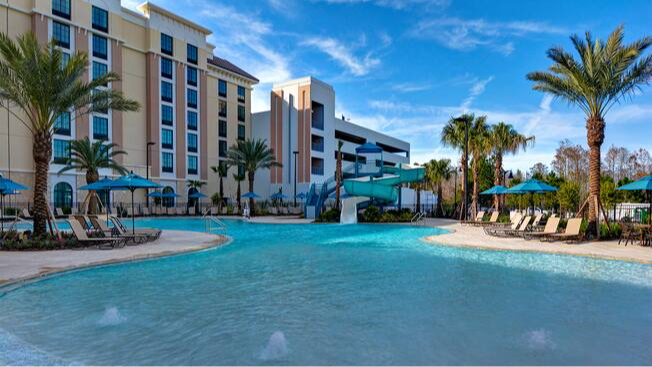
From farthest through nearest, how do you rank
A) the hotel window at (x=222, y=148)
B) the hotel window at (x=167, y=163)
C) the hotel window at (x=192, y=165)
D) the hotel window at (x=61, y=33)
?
the hotel window at (x=222, y=148) → the hotel window at (x=192, y=165) → the hotel window at (x=167, y=163) → the hotel window at (x=61, y=33)

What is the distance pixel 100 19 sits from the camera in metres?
35.2

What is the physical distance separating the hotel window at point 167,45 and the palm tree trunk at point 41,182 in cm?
3105

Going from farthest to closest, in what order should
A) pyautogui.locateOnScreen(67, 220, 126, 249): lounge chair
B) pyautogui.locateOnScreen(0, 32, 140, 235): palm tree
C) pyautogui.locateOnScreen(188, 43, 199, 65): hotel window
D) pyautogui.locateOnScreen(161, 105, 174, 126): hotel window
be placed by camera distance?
pyautogui.locateOnScreen(188, 43, 199, 65): hotel window, pyautogui.locateOnScreen(161, 105, 174, 126): hotel window, pyautogui.locateOnScreen(0, 32, 140, 235): palm tree, pyautogui.locateOnScreen(67, 220, 126, 249): lounge chair

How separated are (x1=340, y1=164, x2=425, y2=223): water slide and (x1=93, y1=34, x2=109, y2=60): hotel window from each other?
26992mm

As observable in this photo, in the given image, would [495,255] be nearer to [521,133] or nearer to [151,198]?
[521,133]

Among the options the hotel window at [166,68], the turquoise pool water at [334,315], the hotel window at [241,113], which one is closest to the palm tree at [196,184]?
the hotel window at [241,113]

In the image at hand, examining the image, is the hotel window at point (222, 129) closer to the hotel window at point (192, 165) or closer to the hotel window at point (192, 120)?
the hotel window at point (192, 120)

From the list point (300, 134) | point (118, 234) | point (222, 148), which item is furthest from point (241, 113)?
point (118, 234)

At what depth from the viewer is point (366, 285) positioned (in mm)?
7691

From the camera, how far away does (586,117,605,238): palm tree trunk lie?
46.8 ft

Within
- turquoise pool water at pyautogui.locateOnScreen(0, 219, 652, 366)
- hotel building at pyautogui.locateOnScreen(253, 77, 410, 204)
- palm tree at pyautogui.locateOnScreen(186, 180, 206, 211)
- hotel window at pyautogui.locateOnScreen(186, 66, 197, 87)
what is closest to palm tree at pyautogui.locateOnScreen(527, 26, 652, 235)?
turquoise pool water at pyautogui.locateOnScreen(0, 219, 652, 366)

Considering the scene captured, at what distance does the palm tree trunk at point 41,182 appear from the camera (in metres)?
12.5

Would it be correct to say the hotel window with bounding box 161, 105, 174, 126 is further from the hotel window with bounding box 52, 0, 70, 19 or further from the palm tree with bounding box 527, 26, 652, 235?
the palm tree with bounding box 527, 26, 652, 235

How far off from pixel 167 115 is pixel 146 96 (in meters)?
2.76
